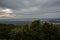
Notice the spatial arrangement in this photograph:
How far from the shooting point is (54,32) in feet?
52.5

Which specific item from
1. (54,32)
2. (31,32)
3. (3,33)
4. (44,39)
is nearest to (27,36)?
(31,32)

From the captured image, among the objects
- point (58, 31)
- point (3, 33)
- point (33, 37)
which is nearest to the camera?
point (33, 37)

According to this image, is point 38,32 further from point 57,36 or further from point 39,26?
point 57,36

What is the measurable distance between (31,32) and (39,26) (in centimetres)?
155

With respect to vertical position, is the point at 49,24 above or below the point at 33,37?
above

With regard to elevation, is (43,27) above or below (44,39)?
above

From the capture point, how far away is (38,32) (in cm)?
1584

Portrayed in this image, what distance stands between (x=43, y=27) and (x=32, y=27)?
128 cm

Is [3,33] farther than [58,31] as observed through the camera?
Yes

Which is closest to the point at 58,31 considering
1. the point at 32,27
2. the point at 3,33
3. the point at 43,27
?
the point at 43,27

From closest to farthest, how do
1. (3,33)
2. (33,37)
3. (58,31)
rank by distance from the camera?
(33,37)
(58,31)
(3,33)

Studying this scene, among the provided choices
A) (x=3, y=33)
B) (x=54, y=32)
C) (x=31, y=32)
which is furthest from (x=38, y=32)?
(x=3, y=33)

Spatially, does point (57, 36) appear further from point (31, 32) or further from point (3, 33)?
point (3, 33)

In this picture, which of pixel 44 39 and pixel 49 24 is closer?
pixel 44 39
